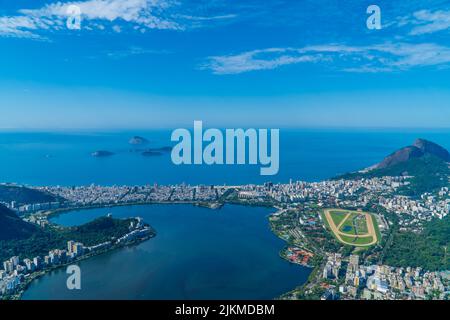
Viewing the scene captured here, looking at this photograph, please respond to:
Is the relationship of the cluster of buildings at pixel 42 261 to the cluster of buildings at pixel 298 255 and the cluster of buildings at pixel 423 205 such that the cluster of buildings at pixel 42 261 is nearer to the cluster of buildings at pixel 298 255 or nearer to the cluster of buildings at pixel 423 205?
the cluster of buildings at pixel 298 255

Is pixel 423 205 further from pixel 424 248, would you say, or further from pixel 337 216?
pixel 424 248

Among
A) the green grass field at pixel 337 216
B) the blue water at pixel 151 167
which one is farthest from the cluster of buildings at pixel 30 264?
the blue water at pixel 151 167

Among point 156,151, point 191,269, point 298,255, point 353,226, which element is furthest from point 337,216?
point 156,151

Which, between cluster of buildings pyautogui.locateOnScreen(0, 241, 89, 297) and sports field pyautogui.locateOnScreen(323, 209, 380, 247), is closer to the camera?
cluster of buildings pyautogui.locateOnScreen(0, 241, 89, 297)

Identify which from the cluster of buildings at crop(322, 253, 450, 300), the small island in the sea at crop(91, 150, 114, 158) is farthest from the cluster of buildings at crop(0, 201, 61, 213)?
the small island in the sea at crop(91, 150, 114, 158)

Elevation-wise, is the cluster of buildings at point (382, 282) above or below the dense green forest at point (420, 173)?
below

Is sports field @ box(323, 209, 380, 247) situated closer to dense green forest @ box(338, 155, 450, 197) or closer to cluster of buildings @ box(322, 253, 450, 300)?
cluster of buildings @ box(322, 253, 450, 300)

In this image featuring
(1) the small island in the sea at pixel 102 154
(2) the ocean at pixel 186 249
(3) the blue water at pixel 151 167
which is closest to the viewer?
(2) the ocean at pixel 186 249
